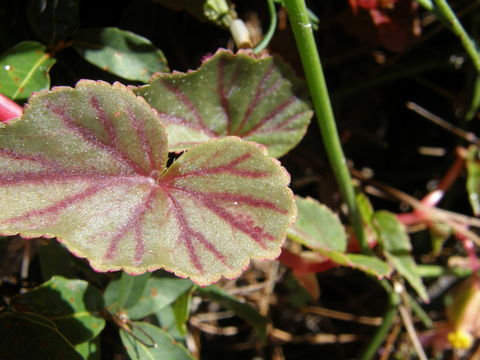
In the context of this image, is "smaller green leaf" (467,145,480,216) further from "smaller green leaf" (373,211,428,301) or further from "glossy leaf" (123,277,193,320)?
"glossy leaf" (123,277,193,320)

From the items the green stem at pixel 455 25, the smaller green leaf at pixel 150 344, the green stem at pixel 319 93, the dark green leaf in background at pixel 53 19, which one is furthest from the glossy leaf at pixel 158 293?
the green stem at pixel 455 25

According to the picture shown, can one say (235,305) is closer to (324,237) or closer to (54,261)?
(324,237)

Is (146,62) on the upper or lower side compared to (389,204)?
upper

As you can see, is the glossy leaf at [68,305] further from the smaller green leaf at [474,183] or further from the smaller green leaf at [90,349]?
the smaller green leaf at [474,183]

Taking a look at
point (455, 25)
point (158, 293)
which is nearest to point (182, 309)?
point (158, 293)

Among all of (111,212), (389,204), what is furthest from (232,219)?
(389,204)

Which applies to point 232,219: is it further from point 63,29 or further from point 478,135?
point 478,135
